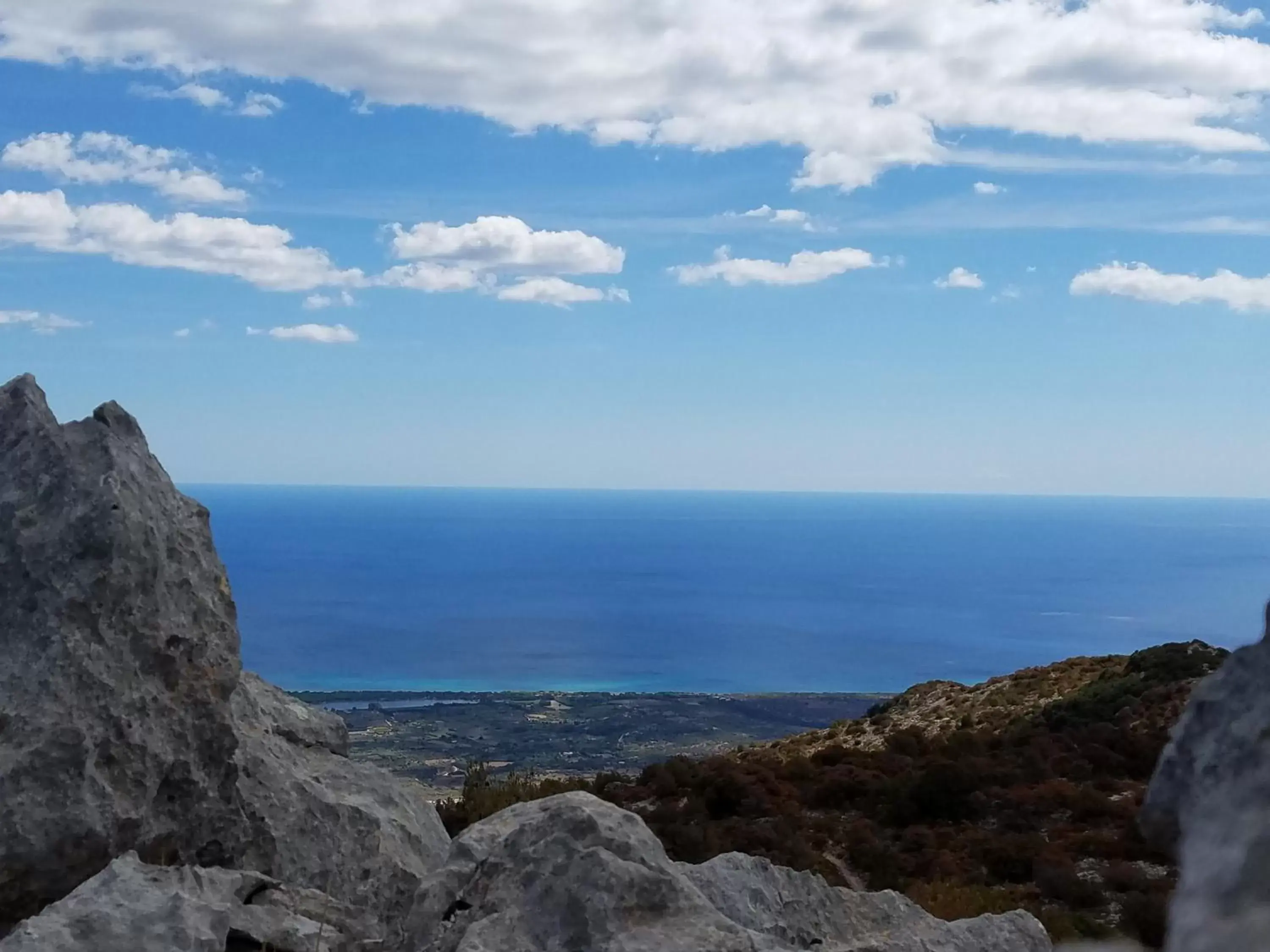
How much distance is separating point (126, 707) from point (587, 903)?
3505 mm

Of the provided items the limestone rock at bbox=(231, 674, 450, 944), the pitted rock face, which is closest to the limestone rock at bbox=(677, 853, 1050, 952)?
the limestone rock at bbox=(231, 674, 450, 944)

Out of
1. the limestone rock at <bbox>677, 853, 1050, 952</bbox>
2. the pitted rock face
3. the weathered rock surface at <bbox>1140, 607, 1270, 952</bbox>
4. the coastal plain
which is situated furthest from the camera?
the coastal plain

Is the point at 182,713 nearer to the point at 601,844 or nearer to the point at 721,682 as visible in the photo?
the point at 601,844

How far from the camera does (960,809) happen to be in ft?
55.3

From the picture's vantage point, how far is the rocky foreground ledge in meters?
4.70

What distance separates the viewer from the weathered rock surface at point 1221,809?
→ 1.98 metres

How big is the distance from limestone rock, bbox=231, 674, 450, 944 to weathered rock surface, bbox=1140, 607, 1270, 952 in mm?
4664

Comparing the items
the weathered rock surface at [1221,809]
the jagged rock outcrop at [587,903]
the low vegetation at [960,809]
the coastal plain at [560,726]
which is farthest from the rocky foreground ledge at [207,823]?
the coastal plain at [560,726]

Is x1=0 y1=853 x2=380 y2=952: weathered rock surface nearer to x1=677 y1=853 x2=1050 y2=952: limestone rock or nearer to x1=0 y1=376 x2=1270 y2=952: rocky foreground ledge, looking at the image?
x1=0 y1=376 x2=1270 y2=952: rocky foreground ledge

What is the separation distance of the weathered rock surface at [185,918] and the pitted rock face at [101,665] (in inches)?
35.7

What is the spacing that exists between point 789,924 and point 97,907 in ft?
11.3

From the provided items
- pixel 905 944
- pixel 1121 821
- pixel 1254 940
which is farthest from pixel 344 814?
pixel 1121 821

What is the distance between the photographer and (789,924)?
6.00m

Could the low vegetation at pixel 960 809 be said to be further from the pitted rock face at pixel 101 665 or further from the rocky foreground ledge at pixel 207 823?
the pitted rock face at pixel 101 665
